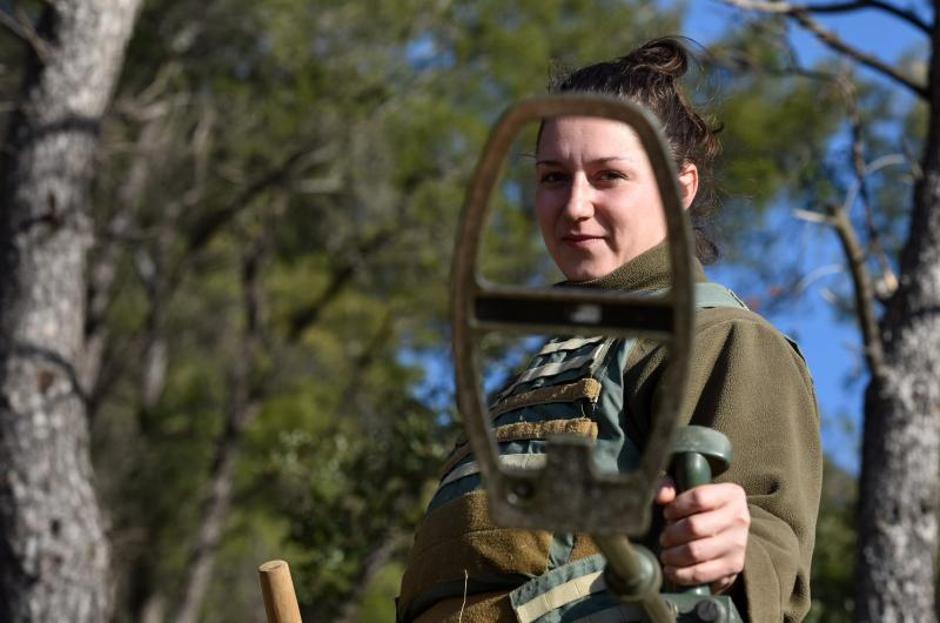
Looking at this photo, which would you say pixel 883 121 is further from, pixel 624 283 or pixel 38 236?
pixel 624 283

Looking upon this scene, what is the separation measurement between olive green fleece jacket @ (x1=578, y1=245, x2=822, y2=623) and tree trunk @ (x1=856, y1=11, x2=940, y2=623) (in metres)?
4.35

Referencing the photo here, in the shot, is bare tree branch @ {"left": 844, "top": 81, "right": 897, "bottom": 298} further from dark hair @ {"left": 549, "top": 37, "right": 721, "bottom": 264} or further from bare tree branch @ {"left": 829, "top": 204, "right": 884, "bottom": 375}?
dark hair @ {"left": 549, "top": 37, "right": 721, "bottom": 264}

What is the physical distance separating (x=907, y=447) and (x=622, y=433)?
4.62 meters

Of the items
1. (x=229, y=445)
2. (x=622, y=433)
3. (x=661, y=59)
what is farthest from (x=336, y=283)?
(x=622, y=433)

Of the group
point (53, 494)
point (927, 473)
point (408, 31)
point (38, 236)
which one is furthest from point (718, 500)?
point (408, 31)

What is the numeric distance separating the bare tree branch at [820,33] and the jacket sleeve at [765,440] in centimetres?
538

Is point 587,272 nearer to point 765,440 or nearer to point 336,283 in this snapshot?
point 765,440

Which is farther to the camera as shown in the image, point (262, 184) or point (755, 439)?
point (262, 184)

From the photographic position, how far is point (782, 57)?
8773mm

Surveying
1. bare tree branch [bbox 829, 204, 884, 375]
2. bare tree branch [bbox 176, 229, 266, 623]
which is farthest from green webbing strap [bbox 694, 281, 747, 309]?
bare tree branch [bbox 176, 229, 266, 623]

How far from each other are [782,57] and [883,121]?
43.1 feet

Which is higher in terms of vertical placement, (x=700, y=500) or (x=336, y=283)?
(x=336, y=283)

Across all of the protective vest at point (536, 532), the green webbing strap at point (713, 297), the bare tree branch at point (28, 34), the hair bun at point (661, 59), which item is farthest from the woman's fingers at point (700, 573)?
the bare tree branch at point (28, 34)

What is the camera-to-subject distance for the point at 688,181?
2.84m
